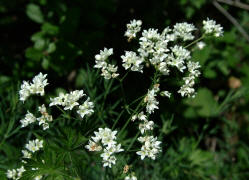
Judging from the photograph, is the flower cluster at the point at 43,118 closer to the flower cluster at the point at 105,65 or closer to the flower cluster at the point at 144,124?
the flower cluster at the point at 105,65

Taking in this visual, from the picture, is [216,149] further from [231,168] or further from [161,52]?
[161,52]

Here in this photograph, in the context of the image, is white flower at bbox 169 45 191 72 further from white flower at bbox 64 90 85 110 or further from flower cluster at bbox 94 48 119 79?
white flower at bbox 64 90 85 110

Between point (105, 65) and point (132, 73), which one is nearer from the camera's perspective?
point (105, 65)

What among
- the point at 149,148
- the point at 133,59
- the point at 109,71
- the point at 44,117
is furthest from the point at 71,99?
the point at 149,148

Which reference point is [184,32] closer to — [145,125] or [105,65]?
[105,65]

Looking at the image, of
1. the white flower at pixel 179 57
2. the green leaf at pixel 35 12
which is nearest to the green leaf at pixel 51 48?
the green leaf at pixel 35 12

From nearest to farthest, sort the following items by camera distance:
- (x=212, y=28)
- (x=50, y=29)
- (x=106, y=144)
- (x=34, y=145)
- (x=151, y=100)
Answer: (x=106, y=144), (x=151, y=100), (x=34, y=145), (x=212, y=28), (x=50, y=29)

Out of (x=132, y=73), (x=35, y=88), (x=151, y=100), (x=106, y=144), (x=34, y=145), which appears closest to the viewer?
(x=106, y=144)

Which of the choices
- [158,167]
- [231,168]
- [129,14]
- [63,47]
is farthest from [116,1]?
[231,168]
